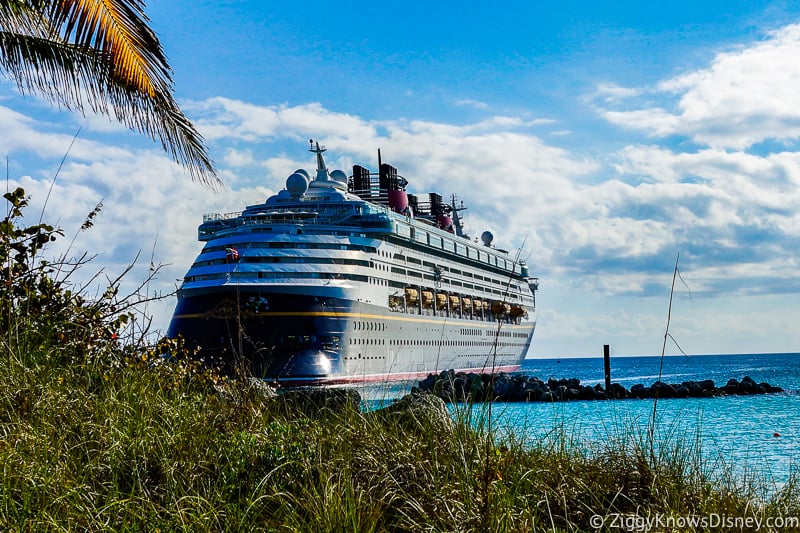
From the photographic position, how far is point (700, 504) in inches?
158

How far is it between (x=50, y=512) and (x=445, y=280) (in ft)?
126

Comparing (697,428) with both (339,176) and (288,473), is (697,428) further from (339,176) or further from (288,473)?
(339,176)

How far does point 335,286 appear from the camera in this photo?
29562 millimetres

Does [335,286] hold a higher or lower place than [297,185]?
lower

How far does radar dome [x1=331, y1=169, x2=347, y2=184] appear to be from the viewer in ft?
135

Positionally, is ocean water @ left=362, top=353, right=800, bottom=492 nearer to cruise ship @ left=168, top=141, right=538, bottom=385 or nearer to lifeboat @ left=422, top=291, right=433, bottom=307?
cruise ship @ left=168, top=141, right=538, bottom=385

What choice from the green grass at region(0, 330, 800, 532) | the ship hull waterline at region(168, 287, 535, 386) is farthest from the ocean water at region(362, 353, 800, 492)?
the ship hull waterline at region(168, 287, 535, 386)

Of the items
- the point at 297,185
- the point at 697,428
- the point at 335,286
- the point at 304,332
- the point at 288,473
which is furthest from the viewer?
the point at 297,185

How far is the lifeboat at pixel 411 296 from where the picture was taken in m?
36.2

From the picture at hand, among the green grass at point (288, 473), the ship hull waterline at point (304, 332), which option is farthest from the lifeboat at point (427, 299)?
the green grass at point (288, 473)

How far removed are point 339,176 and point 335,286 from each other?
12.9m

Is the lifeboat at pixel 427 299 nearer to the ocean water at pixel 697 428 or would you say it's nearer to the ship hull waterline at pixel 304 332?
the ship hull waterline at pixel 304 332

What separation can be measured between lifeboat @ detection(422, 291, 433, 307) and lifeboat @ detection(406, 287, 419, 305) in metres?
1.03

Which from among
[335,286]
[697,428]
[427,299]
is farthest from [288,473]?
[427,299]
